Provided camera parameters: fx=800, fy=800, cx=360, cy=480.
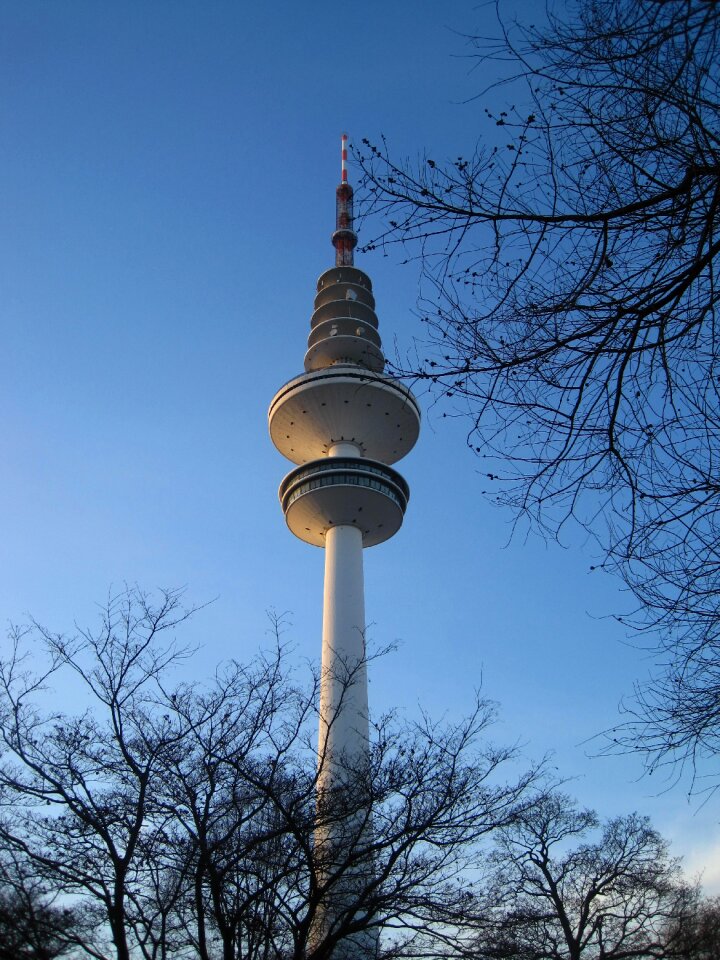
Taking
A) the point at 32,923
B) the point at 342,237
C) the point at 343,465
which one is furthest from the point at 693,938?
the point at 342,237

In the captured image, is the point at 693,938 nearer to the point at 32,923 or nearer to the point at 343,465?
the point at 32,923

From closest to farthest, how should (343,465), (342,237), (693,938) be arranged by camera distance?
1. (693,938)
2. (343,465)
3. (342,237)

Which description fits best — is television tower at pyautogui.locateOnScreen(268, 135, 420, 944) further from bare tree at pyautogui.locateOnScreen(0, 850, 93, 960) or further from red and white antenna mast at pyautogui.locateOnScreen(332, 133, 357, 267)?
bare tree at pyautogui.locateOnScreen(0, 850, 93, 960)

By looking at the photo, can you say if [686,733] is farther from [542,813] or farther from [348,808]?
[542,813]

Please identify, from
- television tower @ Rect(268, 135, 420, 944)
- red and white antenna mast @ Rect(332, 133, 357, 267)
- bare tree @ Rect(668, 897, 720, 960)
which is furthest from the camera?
red and white antenna mast @ Rect(332, 133, 357, 267)

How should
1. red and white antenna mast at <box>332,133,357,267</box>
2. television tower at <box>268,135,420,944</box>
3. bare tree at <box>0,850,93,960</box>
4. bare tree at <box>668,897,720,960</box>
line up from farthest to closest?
red and white antenna mast at <box>332,133,357,267</box> < television tower at <box>268,135,420,944</box> < bare tree at <box>668,897,720,960</box> < bare tree at <box>0,850,93,960</box>

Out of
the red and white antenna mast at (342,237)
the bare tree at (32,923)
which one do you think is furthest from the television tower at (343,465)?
the bare tree at (32,923)

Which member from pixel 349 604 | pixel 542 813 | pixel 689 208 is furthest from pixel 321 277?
pixel 689 208

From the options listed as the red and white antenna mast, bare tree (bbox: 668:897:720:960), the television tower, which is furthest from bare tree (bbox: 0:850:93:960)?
the red and white antenna mast

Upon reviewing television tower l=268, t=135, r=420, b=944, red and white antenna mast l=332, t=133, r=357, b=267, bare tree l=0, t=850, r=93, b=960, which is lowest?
bare tree l=0, t=850, r=93, b=960

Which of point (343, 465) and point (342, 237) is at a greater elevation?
point (342, 237)

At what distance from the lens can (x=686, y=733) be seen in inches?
251

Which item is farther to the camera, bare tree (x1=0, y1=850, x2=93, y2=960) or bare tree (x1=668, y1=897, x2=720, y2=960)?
bare tree (x1=668, y1=897, x2=720, y2=960)

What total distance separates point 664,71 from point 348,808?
12484 mm
